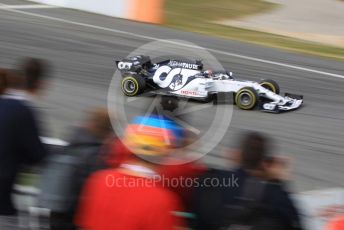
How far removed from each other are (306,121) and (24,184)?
19.6ft

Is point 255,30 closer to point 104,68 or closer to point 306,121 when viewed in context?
point 104,68

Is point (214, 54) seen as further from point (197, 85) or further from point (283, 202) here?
point (283, 202)

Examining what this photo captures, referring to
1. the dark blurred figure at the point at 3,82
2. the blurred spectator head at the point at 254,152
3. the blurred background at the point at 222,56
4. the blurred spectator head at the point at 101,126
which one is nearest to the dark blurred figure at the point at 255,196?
the blurred spectator head at the point at 254,152

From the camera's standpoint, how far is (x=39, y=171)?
4809 mm

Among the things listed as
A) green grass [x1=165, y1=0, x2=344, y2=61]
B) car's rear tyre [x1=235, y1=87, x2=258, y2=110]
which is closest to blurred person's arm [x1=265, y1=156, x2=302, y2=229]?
car's rear tyre [x1=235, y1=87, x2=258, y2=110]

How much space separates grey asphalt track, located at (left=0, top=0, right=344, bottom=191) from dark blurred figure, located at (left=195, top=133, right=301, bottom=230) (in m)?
3.32

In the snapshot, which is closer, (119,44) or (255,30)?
(119,44)

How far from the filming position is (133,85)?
10758mm

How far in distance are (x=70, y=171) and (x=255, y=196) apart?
4.11 feet

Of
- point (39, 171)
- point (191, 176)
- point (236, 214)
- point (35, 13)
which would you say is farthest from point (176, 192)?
point (35, 13)

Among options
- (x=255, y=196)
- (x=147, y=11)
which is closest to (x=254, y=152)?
(x=255, y=196)

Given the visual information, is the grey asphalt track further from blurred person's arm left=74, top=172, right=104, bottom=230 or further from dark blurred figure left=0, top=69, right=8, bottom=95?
blurred person's arm left=74, top=172, right=104, bottom=230

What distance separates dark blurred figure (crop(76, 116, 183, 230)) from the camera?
325 centimetres

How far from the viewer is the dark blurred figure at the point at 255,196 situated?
12.4 ft
